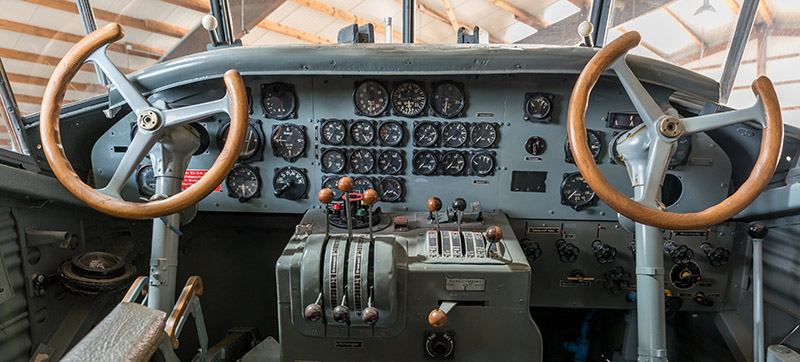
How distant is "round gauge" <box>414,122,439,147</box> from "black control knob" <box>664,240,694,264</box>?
1.41m

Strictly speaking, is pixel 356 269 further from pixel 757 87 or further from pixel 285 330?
pixel 757 87

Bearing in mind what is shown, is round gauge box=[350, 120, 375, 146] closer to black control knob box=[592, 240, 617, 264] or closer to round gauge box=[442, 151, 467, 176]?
round gauge box=[442, 151, 467, 176]

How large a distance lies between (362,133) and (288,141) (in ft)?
1.36

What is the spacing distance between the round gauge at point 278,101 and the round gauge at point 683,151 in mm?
2015

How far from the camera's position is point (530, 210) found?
2.28 meters

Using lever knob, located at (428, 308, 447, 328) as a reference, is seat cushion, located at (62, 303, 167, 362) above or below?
above

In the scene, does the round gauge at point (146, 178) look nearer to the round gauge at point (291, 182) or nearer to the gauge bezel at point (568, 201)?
the round gauge at point (291, 182)

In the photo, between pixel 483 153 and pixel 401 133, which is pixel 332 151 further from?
pixel 483 153

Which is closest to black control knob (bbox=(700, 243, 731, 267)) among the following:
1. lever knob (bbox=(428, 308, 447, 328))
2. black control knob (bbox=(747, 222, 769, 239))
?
black control knob (bbox=(747, 222, 769, 239))

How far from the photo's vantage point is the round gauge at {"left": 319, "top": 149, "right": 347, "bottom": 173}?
2254 mm

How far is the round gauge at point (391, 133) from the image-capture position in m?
2.21

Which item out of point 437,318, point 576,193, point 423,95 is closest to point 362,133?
point 423,95

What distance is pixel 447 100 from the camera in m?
2.18

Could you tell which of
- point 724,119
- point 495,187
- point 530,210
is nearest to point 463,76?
point 495,187
